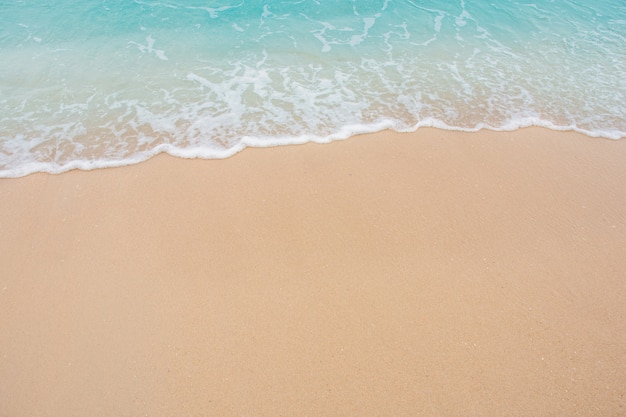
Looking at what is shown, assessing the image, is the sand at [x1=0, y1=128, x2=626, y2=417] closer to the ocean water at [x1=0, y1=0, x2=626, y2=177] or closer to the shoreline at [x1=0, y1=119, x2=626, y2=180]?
the shoreline at [x1=0, y1=119, x2=626, y2=180]

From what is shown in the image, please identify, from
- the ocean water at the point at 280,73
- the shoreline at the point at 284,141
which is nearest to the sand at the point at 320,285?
the shoreline at the point at 284,141

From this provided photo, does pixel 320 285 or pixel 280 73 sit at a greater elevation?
pixel 280 73

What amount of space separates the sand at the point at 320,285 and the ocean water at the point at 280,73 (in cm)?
90

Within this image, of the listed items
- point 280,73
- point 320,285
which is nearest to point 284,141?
point 280,73

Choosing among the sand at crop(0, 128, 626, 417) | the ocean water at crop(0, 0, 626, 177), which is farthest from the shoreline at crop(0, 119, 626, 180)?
the sand at crop(0, 128, 626, 417)

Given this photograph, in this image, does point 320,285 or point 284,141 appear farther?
point 284,141

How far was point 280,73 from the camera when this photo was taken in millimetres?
8016

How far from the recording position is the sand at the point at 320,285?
129 inches

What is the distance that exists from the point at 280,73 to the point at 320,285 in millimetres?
5614

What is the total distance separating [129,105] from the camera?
272 inches

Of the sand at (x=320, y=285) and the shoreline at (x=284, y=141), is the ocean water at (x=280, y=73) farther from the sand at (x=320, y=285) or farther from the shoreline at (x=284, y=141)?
the sand at (x=320, y=285)

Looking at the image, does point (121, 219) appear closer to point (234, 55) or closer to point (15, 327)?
point (15, 327)

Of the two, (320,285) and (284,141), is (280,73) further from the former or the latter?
(320,285)

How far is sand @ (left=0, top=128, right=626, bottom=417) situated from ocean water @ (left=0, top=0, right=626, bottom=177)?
2.95ft
